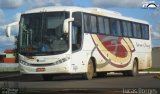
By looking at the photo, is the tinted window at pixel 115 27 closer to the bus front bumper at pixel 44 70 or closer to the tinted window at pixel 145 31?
the tinted window at pixel 145 31

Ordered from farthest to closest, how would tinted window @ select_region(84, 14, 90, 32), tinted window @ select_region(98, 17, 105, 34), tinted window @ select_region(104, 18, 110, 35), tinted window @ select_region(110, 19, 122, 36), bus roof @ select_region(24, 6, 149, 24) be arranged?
tinted window @ select_region(110, 19, 122, 36), tinted window @ select_region(104, 18, 110, 35), tinted window @ select_region(98, 17, 105, 34), tinted window @ select_region(84, 14, 90, 32), bus roof @ select_region(24, 6, 149, 24)

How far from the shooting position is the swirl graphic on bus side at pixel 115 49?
28.8 metres

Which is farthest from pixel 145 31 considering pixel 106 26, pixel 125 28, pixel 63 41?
pixel 63 41

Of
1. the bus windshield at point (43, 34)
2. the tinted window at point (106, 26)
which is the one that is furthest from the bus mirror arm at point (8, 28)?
the tinted window at point (106, 26)

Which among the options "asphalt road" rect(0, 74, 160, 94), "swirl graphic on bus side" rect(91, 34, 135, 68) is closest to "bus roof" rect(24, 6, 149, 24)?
"swirl graphic on bus side" rect(91, 34, 135, 68)

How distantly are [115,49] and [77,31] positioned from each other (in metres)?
5.79

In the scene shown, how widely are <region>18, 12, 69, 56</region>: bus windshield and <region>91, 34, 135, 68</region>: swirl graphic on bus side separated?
2.82 m

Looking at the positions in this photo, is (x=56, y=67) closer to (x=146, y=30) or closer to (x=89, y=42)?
(x=89, y=42)

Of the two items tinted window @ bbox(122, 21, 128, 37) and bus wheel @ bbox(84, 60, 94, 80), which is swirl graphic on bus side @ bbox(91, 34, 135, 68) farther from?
bus wheel @ bbox(84, 60, 94, 80)

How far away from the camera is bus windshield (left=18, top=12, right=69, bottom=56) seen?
2508cm

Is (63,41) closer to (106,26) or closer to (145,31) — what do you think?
(106,26)

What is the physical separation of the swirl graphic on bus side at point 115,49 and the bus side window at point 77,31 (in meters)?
1.57

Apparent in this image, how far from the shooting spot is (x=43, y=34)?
25406 millimetres

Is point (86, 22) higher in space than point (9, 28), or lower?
higher
